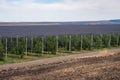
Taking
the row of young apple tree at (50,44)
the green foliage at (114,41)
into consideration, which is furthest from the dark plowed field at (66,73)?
the green foliage at (114,41)

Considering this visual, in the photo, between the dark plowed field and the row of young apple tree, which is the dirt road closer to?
the dark plowed field

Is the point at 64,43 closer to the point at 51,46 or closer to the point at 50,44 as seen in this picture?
the point at 50,44

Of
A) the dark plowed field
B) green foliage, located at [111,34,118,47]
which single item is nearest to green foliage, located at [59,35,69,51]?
green foliage, located at [111,34,118,47]

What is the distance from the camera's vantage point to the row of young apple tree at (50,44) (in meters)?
34.7

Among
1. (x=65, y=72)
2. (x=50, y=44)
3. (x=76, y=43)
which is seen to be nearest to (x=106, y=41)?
(x=76, y=43)

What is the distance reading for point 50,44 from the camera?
37.1 m

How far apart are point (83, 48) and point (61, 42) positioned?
3.27 metres

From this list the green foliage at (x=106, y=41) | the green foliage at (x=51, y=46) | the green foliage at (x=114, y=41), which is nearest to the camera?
the green foliage at (x=51, y=46)

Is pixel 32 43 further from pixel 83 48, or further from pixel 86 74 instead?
pixel 86 74

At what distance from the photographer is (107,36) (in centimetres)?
4738

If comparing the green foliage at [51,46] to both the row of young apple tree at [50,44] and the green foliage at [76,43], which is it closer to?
the row of young apple tree at [50,44]

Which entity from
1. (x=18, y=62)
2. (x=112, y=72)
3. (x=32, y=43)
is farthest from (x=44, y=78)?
(x=32, y=43)

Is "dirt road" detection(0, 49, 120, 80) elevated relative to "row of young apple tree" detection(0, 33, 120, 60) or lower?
lower

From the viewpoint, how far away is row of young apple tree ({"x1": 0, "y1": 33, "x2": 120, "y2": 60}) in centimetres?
3466
